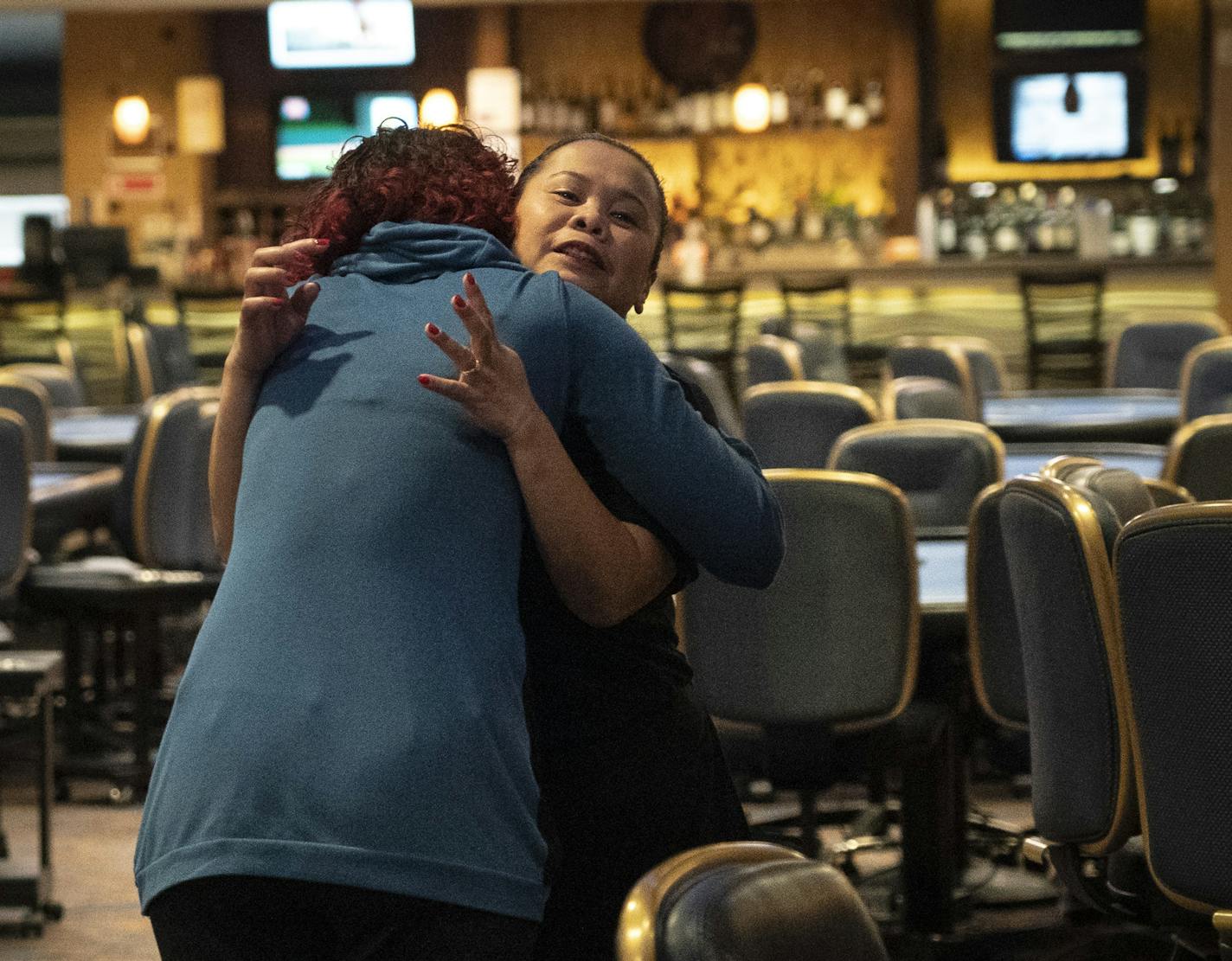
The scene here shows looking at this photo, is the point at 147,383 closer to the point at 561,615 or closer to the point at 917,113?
the point at 917,113

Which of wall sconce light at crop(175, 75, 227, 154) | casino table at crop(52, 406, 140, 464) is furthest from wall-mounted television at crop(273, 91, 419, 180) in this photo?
casino table at crop(52, 406, 140, 464)

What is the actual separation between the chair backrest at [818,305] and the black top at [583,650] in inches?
334

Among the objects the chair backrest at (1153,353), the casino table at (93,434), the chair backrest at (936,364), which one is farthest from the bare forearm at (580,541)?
the chair backrest at (1153,353)

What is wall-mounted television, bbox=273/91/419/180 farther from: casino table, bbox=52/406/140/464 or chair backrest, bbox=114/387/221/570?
chair backrest, bbox=114/387/221/570

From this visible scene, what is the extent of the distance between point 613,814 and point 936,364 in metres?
5.49

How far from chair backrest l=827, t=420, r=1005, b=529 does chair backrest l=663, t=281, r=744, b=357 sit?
555cm

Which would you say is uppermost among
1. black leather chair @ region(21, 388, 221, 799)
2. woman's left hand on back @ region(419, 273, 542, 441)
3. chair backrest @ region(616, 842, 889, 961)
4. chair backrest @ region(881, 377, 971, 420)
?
woman's left hand on back @ region(419, 273, 542, 441)

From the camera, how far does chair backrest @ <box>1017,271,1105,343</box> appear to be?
9789mm

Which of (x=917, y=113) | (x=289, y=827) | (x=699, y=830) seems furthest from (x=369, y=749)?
(x=917, y=113)

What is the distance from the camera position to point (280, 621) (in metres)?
1.29

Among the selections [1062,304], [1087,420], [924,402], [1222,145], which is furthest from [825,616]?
[1222,145]

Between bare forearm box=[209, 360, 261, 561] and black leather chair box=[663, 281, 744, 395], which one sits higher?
bare forearm box=[209, 360, 261, 561]

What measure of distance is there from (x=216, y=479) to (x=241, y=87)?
456 inches

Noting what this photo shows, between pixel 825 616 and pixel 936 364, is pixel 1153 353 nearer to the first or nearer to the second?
pixel 936 364
